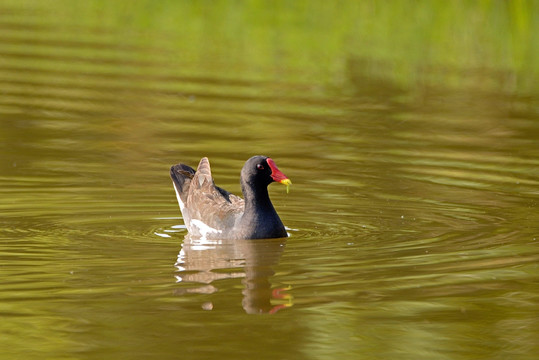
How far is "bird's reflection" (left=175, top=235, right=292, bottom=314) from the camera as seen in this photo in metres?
7.73

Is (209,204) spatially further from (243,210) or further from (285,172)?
(285,172)

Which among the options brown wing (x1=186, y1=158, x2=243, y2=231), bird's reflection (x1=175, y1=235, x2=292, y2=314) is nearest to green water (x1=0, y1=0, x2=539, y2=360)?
bird's reflection (x1=175, y1=235, x2=292, y2=314)

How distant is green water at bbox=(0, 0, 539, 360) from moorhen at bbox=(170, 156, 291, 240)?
0.65 ft

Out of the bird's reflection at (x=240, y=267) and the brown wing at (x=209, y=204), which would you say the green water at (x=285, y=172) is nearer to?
the bird's reflection at (x=240, y=267)

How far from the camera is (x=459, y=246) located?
9.27 metres

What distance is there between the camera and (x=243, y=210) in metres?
10.1

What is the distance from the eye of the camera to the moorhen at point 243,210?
9.69m

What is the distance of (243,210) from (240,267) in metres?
1.37

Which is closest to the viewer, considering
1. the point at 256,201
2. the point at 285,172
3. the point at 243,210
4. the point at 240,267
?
the point at 240,267

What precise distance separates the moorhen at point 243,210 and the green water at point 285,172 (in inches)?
7.8

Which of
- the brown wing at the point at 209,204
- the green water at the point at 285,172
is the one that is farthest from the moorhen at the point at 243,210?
the green water at the point at 285,172

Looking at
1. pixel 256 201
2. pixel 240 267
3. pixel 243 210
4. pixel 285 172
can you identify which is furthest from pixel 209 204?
pixel 285 172

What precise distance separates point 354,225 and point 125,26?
13124 mm

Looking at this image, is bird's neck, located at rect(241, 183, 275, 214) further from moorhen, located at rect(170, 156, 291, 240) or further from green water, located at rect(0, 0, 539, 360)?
green water, located at rect(0, 0, 539, 360)
